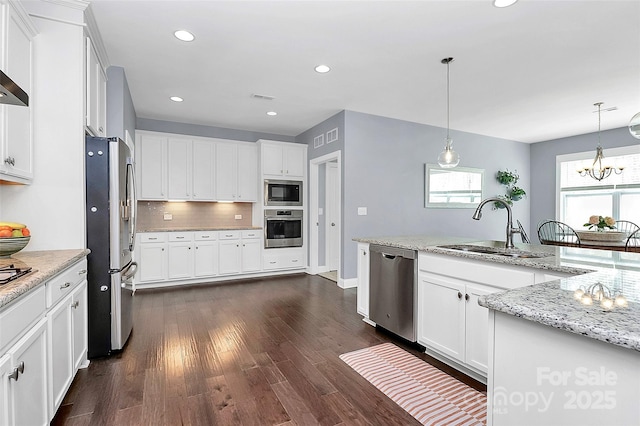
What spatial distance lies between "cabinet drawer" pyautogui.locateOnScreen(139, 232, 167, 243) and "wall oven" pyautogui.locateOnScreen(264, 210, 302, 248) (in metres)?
1.58

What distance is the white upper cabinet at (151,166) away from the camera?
474cm

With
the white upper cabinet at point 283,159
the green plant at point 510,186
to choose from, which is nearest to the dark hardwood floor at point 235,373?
the white upper cabinet at point 283,159

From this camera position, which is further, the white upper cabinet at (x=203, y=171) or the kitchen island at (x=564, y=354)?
the white upper cabinet at (x=203, y=171)

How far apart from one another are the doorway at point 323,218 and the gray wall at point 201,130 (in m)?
1.23

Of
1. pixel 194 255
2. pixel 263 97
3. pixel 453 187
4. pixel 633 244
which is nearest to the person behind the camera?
pixel 633 244

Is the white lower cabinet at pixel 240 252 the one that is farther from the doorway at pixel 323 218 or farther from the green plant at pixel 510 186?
the green plant at pixel 510 186

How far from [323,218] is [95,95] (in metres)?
3.95

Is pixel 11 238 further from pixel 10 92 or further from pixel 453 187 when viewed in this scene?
pixel 453 187

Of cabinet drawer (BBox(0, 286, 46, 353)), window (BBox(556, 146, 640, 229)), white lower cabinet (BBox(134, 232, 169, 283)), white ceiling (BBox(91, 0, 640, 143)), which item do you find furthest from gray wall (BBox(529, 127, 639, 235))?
cabinet drawer (BBox(0, 286, 46, 353))

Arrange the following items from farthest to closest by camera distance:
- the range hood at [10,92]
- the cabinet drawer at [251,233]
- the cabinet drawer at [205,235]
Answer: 1. the cabinet drawer at [251,233]
2. the cabinet drawer at [205,235]
3. the range hood at [10,92]

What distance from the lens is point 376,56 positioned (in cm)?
306

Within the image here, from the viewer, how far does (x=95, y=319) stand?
242cm

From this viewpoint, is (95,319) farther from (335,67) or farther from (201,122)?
A: (201,122)

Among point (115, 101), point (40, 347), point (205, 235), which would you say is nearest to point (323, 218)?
point (205, 235)
